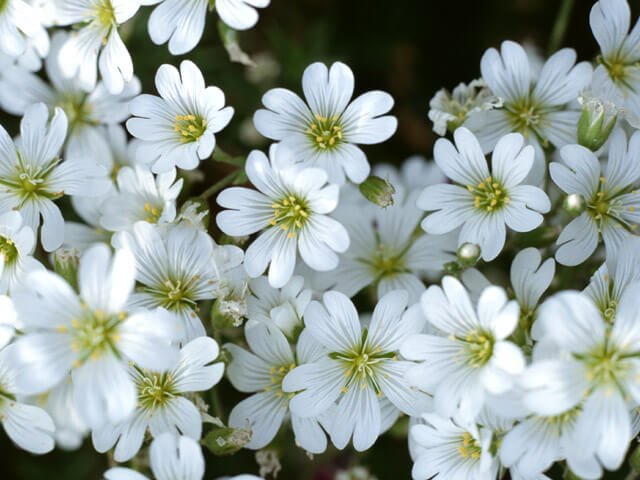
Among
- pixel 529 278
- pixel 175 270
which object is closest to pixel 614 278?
pixel 529 278

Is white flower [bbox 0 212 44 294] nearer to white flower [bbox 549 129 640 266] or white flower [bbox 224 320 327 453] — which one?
white flower [bbox 224 320 327 453]

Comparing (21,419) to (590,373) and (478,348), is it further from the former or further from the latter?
(590,373)

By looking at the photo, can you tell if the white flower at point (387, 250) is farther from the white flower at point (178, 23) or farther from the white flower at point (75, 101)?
the white flower at point (75, 101)

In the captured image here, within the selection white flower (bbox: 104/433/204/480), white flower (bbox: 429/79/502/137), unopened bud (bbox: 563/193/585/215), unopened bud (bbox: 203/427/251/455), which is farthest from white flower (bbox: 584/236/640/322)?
white flower (bbox: 104/433/204/480)

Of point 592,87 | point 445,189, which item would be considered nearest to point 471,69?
point 592,87

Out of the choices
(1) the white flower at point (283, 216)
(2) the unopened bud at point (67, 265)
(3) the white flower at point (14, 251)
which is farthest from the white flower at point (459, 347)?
(3) the white flower at point (14, 251)

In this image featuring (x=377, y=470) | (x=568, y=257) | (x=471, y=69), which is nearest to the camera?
(x=568, y=257)

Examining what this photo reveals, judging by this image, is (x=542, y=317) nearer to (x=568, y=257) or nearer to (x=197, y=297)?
(x=568, y=257)
